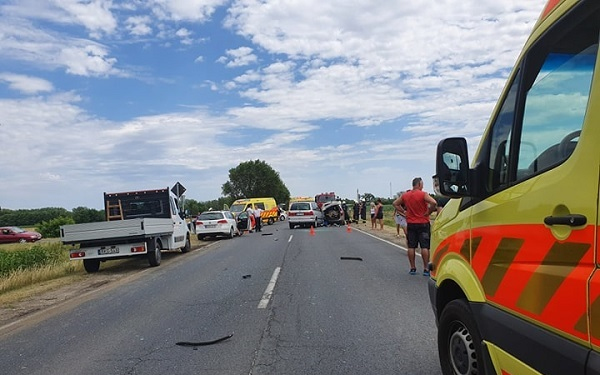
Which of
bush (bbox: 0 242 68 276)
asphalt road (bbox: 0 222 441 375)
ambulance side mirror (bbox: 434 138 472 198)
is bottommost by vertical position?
asphalt road (bbox: 0 222 441 375)

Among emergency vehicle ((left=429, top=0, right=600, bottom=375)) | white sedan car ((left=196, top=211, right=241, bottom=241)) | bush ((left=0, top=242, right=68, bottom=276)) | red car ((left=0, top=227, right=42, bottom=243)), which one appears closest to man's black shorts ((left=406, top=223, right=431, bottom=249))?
emergency vehicle ((left=429, top=0, right=600, bottom=375))

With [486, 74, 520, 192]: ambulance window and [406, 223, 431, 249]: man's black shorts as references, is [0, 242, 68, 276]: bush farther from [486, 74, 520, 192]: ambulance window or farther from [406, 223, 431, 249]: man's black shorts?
[486, 74, 520, 192]: ambulance window

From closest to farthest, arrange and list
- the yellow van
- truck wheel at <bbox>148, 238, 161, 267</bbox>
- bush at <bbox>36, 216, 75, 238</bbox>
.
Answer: truck wheel at <bbox>148, 238, 161, 267</bbox> → the yellow van → bush at <bbox>36, 216, 75, 238</bbox>

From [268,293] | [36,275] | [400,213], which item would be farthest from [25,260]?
[400,213]

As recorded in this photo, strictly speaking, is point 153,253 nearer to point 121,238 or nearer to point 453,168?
point 121,238

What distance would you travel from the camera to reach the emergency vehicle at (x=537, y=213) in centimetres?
206

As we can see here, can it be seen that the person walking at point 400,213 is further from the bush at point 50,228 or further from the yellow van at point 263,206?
the bush at point 50,228

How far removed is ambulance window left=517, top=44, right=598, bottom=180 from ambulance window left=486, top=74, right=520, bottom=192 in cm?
16

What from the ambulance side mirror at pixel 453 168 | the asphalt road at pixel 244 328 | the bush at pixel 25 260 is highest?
the ambulance side mirror at pixel 453 168

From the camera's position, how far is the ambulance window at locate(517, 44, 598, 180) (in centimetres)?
222

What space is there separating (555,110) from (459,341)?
1802mm

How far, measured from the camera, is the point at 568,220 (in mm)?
2115

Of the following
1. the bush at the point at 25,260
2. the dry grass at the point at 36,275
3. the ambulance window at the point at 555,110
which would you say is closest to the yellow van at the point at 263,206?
the bush at the point at 25,260

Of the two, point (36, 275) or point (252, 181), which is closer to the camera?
point (36, 275)
